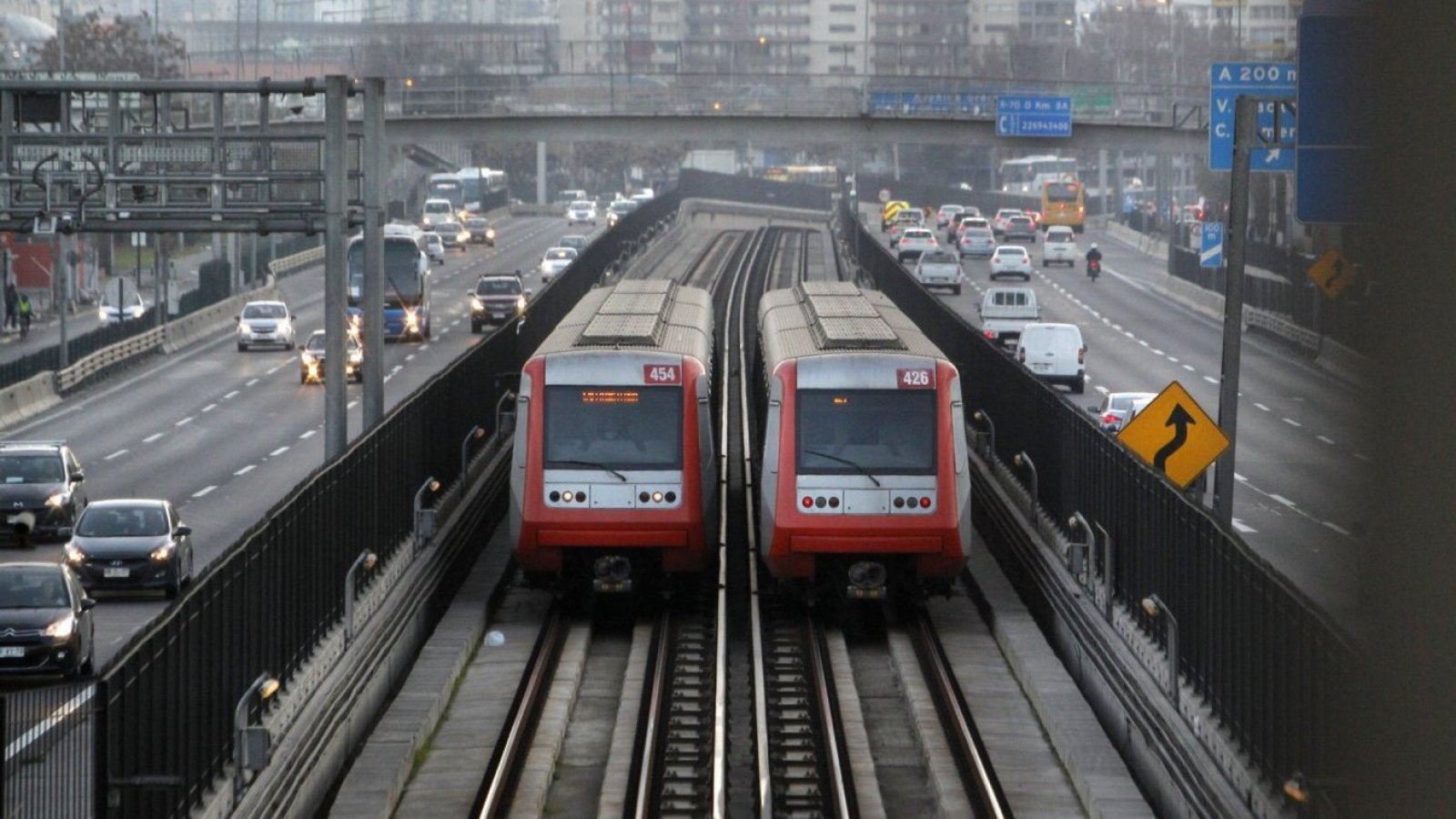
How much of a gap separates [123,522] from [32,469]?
21.2 feet

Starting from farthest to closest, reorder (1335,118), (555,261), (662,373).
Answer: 1. (555,261)
2. (662,373)
3. (1335,118)

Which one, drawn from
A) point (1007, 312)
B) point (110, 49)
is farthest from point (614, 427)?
point (110, 49)

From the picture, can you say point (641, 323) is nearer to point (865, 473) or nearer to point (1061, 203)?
point (865, 473)

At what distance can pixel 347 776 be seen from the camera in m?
14.8

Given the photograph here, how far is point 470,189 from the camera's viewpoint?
495 ft

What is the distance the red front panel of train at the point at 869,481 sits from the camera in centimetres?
1995

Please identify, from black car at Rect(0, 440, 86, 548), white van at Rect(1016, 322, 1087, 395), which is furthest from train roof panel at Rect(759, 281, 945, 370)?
white van at Rect(1016, 322, 1087, 395)

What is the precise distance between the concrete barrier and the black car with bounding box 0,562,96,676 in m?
29.6

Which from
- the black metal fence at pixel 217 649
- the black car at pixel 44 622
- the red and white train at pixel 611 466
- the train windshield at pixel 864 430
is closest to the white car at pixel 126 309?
the black car at pixel 44 622

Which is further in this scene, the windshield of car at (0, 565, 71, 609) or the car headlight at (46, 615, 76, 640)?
the windshield of car at (0, 565, 71, 609)

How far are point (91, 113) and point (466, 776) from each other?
16604mm

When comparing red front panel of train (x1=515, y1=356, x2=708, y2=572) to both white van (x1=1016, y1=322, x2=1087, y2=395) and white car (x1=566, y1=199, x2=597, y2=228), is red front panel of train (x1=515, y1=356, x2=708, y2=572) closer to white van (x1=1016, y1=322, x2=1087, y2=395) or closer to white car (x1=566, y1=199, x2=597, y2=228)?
white van (x1=1016, y1=322, x2=1087, y2=395)

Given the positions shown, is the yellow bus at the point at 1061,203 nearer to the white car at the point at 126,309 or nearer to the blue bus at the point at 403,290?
the white car at the point at 126,309

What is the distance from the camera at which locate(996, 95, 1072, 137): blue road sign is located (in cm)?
6297
